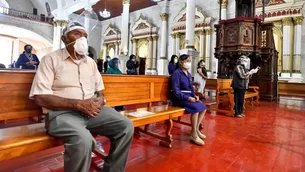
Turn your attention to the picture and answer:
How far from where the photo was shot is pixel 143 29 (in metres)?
15.4

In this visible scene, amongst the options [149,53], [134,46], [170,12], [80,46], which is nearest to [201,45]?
[170,12]

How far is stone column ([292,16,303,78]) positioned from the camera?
9.32 m

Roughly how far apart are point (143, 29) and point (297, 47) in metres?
9.88

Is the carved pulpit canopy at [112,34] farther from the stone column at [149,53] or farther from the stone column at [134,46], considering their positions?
the stone column at [149,53]

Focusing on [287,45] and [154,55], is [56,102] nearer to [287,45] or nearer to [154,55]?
[287,45]

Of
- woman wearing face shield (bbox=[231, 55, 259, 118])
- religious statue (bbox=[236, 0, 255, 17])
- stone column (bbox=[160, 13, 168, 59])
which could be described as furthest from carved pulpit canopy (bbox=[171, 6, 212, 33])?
woman wearing face shield (bbox=[231, 55, 259, 118])

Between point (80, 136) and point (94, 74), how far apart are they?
2.25 ft

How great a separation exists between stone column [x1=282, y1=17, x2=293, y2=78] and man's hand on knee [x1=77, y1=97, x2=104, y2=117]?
1034cm

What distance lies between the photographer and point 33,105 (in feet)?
6.11

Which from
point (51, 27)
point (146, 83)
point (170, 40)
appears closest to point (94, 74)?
point (146, 83)

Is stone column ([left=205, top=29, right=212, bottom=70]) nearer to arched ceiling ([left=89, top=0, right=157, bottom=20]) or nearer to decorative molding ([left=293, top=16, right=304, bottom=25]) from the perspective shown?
decorative molding ([left=293, top=16, right=304, bottom=25])

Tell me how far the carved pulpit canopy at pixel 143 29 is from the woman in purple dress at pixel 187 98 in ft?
40.3

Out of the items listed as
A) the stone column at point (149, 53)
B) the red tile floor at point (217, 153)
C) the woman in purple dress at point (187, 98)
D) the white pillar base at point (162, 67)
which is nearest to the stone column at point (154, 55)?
the stone column at point (149, 53)

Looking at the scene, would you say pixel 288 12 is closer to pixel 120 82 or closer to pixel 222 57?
pixel 222 57
